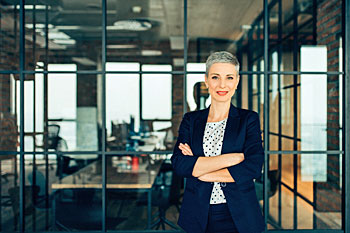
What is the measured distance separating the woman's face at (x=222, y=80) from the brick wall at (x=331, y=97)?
6.37 feet

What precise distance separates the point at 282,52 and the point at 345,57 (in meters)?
2.22

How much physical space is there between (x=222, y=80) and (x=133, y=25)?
7292 millimetres

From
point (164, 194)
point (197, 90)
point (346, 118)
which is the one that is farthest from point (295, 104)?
point (197, 90)

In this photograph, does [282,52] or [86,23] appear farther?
[86,23]

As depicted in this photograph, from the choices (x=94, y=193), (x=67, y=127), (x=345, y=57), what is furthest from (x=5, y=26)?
(x=345, y=57)

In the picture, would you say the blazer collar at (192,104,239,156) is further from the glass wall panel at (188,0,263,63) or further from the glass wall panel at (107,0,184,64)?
the glass wall panel at (107,0,184,64)

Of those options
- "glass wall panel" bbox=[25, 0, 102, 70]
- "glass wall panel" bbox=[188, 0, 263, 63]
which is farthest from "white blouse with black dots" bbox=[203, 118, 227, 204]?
"glass wall panel" bbox=[25, 0, 102, 70]

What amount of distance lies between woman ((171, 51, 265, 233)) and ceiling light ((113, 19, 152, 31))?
21.2 feet

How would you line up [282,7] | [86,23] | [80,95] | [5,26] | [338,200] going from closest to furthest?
[338,200] < [282,7] < [5,26] < [86,23] < [80,95]

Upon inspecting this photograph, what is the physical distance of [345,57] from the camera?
2.84 m

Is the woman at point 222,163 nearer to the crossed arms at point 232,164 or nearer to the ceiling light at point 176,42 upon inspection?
the crossed arms at point 232,164

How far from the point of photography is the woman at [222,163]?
1.93m

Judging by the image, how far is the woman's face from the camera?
6.49 ft

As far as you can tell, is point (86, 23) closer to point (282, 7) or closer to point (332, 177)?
point (282, 7)
